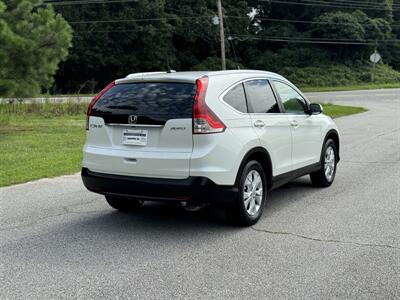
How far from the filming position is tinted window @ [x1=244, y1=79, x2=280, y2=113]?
255 inches

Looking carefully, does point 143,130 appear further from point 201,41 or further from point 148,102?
point 201,41

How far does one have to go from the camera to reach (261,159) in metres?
6.47

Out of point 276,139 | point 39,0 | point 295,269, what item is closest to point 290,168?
point 276,139

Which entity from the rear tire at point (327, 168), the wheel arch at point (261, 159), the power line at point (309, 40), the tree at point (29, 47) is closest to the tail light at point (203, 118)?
the wheel arch at point (261, 159)

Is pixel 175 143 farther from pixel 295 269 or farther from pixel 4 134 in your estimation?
pixel 4 134

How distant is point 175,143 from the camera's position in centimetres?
569

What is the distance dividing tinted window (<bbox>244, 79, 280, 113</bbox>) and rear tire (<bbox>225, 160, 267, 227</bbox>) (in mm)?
729

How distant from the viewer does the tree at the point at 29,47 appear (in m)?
14.5

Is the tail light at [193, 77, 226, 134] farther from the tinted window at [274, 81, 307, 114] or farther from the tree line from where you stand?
the tree line

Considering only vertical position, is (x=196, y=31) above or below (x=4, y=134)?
above

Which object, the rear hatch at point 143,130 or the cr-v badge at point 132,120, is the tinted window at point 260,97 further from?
the cr-v badge at point 132,120

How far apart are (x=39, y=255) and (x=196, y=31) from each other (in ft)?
181

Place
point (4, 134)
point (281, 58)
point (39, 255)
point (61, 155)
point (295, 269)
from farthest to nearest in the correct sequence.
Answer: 1. point (281, 58)
2. point (4, 134)
3. point (61, 155)
4. point (39, 255)
5. point (295, 269)

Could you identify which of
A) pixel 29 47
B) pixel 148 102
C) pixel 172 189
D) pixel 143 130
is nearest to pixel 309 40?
pixel 29 47
